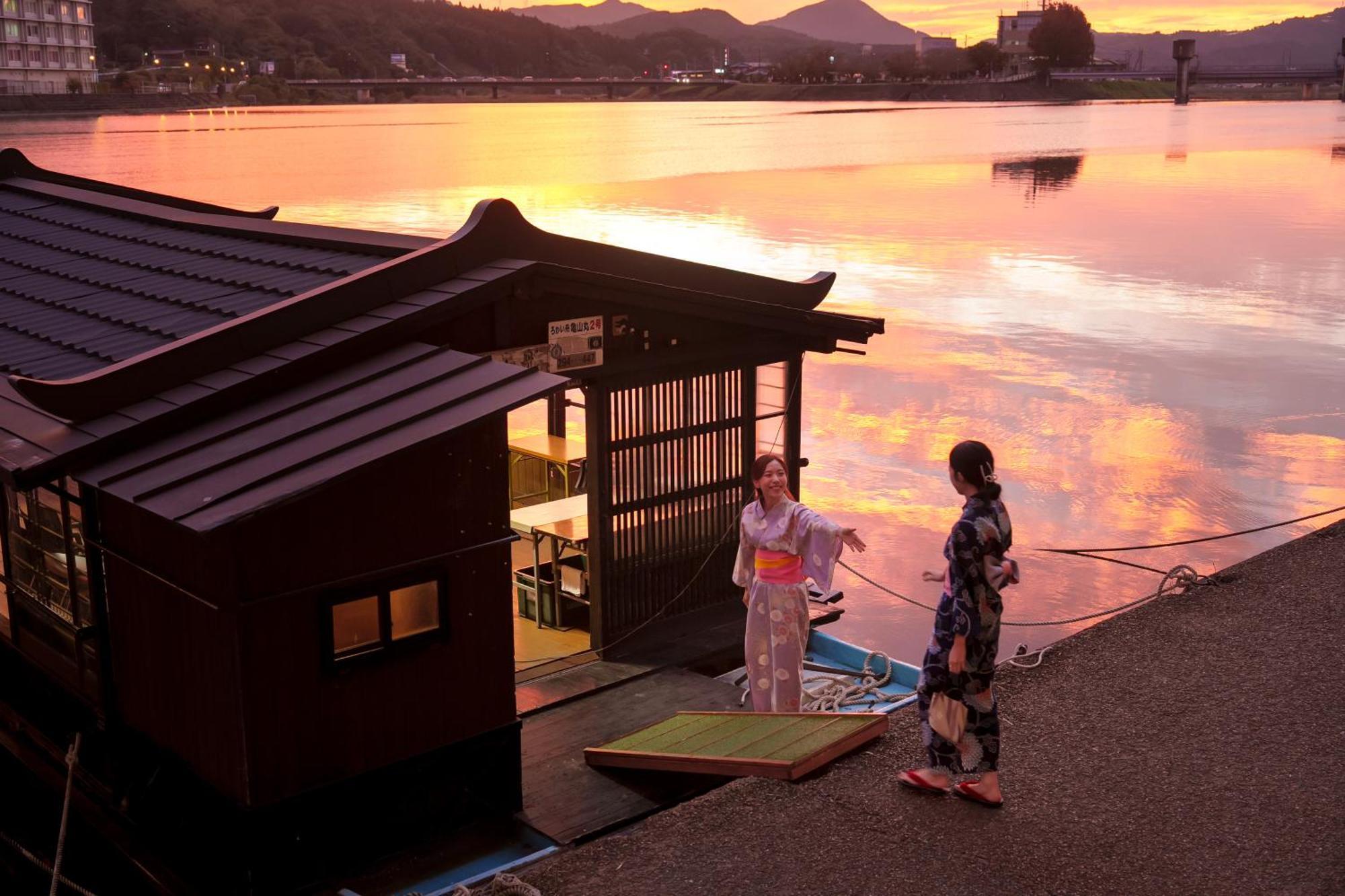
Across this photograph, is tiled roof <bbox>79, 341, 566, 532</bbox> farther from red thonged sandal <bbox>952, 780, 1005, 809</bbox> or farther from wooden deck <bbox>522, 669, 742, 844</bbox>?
red thonged sandal <bbox>952, 780, 1005, 809</bbox>

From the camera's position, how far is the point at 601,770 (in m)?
9.01

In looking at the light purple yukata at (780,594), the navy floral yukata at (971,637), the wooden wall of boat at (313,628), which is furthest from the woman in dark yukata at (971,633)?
the wooden wall of boat at (313,628)

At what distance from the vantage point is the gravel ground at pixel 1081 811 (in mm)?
6680

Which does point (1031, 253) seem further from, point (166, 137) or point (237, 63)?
point (237, 63)

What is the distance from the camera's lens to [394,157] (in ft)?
363

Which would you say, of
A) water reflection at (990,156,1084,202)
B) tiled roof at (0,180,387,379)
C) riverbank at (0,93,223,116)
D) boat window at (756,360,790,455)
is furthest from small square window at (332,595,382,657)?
riverbank at (0,93,223,116)

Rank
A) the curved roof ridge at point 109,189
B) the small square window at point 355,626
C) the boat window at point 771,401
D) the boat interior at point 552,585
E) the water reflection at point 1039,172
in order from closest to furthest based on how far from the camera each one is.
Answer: the small square window at point 355,626 → the boat interior at point 552,585 → the boat window at point 771,401 → the curved roof ridge at point 109,189 → the water reflection at point 1039,172

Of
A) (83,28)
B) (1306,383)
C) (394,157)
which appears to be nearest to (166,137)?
(394,157)

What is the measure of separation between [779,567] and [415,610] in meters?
2.55

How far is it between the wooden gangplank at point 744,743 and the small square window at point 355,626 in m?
1.99

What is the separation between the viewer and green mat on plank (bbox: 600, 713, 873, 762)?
807cm

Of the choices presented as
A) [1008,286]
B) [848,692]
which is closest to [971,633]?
[848,692]

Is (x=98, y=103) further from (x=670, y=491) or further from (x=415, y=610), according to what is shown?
(x=415, y=610)

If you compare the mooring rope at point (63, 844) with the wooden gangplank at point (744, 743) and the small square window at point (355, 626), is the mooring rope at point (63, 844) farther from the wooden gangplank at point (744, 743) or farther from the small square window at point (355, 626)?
the wooden gangplank at point (744, 743)
